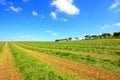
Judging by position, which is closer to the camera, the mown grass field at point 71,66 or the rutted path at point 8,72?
the mown grass field at point 71,66

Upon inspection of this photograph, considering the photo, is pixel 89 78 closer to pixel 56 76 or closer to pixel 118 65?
pixel 56 76

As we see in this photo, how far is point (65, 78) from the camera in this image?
1246 cm

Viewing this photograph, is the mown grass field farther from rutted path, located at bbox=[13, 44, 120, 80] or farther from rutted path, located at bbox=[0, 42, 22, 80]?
rutted path, located at bbox=[0, 42, 22, 80]

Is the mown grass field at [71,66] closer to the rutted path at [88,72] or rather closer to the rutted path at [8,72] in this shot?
the rutted path at [88,72]

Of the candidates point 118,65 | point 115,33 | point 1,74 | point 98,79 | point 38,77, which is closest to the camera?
point 98,79

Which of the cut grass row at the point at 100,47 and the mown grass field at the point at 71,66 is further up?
the cut grass row at the point at 100,47

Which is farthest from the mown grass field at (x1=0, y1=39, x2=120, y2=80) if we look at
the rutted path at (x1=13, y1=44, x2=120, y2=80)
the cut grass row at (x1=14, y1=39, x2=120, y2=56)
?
the cut grass row at (x1=14, y1=39, x2=120, y2=56)

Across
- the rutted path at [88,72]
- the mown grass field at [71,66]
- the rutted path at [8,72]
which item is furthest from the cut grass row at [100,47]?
the rutted path at [8,72]

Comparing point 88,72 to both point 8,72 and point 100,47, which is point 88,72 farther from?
point 100,47

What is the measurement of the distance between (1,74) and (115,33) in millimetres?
95427

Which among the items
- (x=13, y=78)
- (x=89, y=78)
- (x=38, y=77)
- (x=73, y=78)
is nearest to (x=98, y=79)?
(x=89, y=78)

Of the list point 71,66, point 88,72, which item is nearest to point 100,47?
point 71,66

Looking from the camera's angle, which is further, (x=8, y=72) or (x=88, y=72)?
(x=8, y=72)

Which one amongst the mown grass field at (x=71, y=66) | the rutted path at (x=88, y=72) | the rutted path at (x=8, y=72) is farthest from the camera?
the rutted path at (x=8, y=72)
